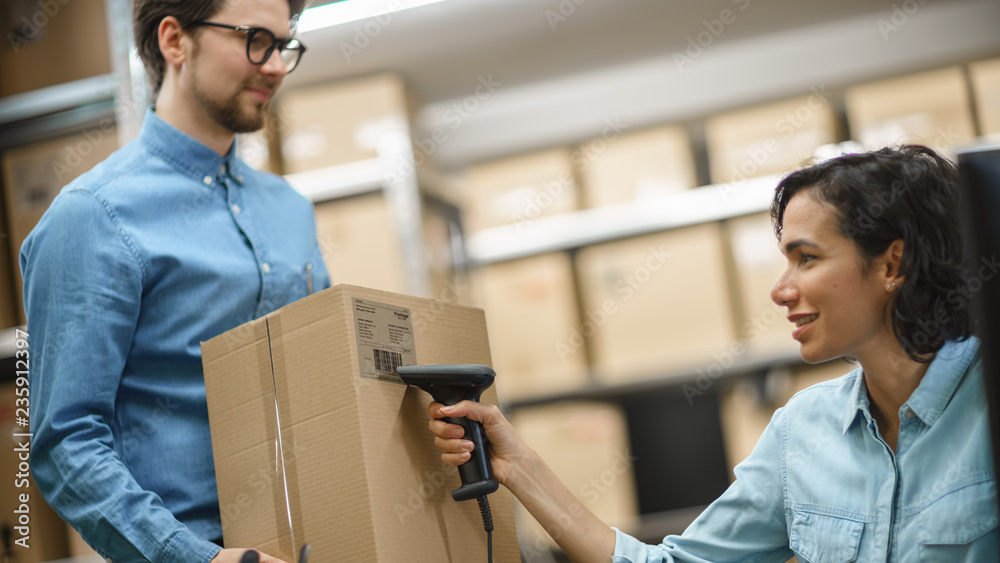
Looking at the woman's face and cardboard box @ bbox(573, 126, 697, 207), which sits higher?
cardboard box @ bbox(573, 126, 697, 207)

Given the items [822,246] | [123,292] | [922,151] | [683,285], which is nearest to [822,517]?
[822,246]

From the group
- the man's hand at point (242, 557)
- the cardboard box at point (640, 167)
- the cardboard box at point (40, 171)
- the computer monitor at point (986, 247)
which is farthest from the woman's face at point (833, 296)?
the cardboard box at point (640, 167)

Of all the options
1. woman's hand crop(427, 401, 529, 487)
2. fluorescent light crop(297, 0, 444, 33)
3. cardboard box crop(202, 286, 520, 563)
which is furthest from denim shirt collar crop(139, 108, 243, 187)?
fluorescent light crop(297, 0, 444, 33)

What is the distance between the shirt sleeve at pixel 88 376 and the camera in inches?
45.1

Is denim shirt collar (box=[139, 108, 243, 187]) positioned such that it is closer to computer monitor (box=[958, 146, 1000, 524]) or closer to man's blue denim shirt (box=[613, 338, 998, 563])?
man's blue denim shirt (box=[613, 338, 998, 563])

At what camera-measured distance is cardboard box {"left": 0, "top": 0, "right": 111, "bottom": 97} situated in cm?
230

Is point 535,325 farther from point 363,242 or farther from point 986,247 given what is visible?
point 986,247

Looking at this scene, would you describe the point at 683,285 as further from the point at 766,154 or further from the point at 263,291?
the point at 263,291

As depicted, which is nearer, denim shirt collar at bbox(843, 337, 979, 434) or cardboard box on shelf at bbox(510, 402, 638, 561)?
denim shirt collar at bbox(843, 337, 979, 434)

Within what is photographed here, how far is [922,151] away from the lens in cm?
132

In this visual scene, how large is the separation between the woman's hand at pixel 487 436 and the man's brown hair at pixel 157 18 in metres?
0.75

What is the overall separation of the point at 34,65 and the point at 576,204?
1946 mm

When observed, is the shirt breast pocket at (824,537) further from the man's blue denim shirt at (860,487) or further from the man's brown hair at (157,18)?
the man's brown hair at (157,18)

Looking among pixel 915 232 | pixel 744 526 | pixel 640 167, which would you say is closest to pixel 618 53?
pixel 640 167
